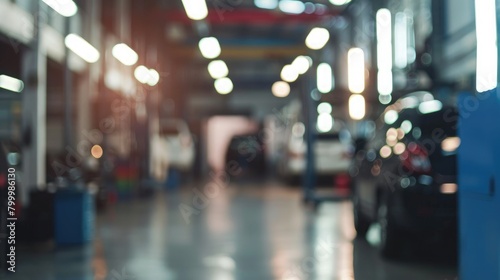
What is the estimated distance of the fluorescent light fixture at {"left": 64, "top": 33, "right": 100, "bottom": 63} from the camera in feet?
39.0

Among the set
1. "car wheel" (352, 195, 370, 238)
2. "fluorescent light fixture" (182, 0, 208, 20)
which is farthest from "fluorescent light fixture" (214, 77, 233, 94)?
"car wheel" (352, 195, 370, 238)

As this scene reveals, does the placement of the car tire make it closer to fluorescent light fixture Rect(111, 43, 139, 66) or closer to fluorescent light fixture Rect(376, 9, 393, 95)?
fluorescent light fixture Rect(376, 9, 393, 95)

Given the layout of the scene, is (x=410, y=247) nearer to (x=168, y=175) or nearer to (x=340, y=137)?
(x=340, y=137)

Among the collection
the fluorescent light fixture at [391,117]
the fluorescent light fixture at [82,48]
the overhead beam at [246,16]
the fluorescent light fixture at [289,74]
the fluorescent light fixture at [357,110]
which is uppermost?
the overhead beam at [246,16]

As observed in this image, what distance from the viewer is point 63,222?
7938 millimetres

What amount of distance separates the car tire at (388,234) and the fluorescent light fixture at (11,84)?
4772 mm

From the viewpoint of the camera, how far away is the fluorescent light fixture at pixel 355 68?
60.7 ft

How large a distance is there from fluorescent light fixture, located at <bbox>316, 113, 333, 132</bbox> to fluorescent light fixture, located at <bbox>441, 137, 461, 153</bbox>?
11.3 metres

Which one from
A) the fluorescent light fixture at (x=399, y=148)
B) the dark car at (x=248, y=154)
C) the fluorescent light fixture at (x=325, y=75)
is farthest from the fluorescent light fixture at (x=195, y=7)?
the dark car at (x=248, y=154)

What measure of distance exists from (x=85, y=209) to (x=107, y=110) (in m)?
7.00

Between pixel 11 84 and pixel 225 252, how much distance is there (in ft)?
12.6

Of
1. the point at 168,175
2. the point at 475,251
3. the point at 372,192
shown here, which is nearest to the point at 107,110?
the point at 168,175

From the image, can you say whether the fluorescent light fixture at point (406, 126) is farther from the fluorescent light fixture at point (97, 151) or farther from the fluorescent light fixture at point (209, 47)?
the fluorescent light fixture at point (209, 47)

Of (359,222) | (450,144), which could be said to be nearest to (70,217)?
(359,222)
